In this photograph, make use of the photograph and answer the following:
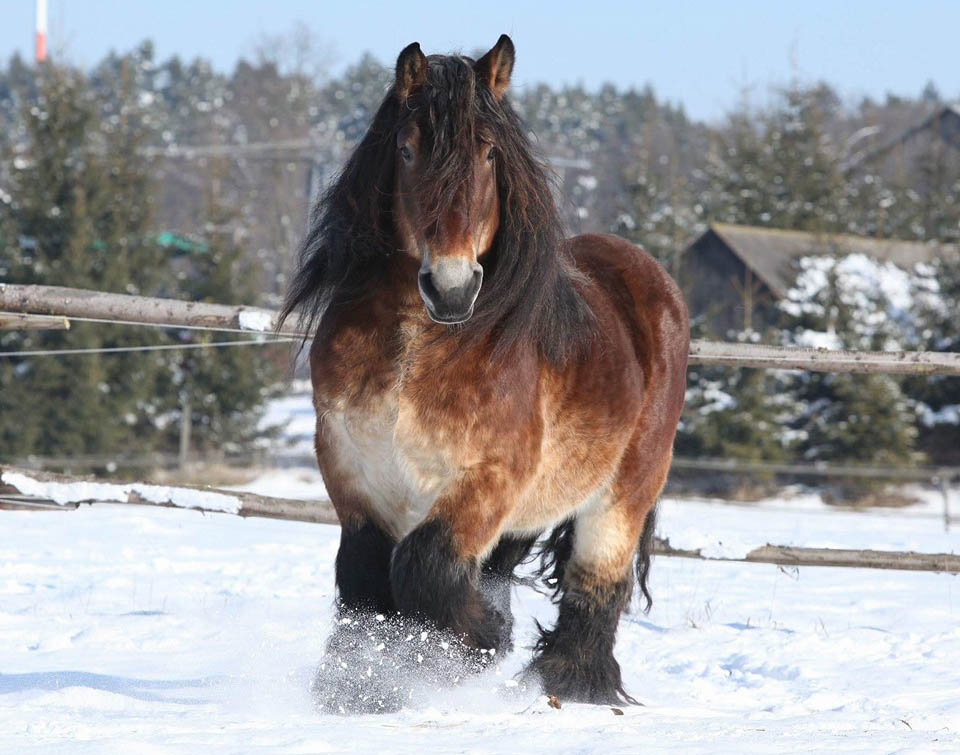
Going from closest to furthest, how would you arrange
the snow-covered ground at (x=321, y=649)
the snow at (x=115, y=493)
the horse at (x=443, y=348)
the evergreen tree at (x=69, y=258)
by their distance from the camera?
1. the snow-covered ground at (x=321, y=649)
2. the horse at (x=443, y=348)
3. the snow at (x=115, y=493)
4. the evergreen tree at (x=69, y=258)

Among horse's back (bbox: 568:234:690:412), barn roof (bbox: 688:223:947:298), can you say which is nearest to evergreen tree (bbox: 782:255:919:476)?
barn roof (bbox: 688:223:947:298)

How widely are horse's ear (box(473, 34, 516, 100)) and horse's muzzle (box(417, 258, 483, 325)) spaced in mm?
707

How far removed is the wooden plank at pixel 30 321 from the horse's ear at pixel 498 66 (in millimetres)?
3445

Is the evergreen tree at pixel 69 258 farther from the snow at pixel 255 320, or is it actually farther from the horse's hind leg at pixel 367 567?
the horse's hind leg at pixel 367 567

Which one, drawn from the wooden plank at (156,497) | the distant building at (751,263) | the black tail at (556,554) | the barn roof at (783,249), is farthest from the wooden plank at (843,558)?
the barn roof at (783,249)

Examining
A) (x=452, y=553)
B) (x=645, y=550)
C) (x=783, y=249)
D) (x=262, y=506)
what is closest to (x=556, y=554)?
(x=645, y=550)

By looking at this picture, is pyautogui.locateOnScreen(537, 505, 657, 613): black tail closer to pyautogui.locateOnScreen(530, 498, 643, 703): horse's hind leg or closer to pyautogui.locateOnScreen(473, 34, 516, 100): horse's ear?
pyautogui.locateOnScreen(530, 498, 643, 703): horse's hind leg

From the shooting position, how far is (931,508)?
730 inches

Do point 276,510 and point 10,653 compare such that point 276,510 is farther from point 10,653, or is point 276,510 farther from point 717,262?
point 717,262

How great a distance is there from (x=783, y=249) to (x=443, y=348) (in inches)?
910

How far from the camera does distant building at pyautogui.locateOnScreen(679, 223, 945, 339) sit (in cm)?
2342

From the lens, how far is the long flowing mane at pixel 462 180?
11.3ft

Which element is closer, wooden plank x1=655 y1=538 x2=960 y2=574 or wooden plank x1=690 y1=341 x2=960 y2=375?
wooden plank x1=655 y1=538 x2=960 y2=574

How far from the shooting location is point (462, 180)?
11.0ft
